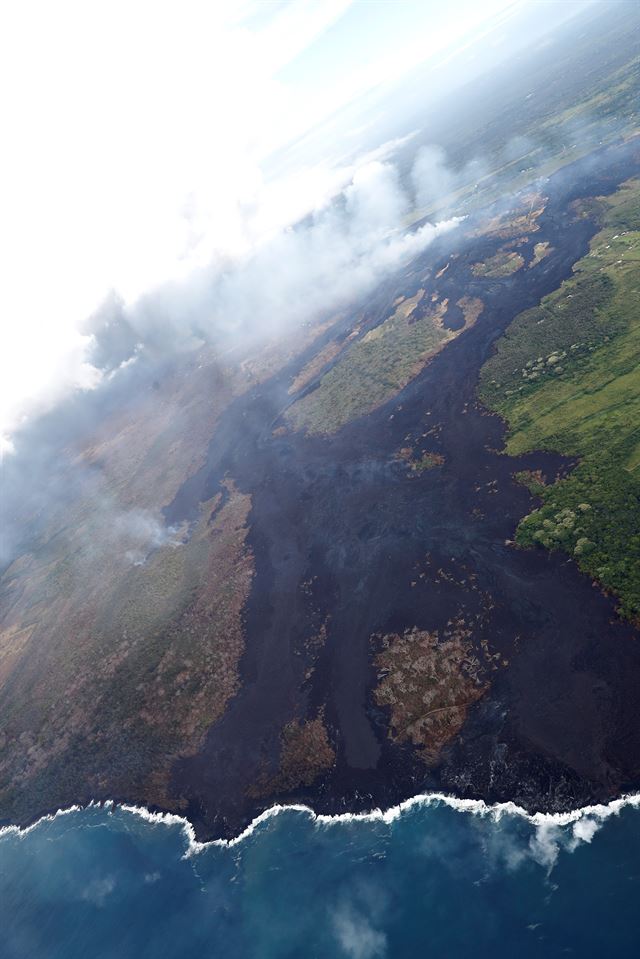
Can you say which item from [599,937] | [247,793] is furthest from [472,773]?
[247,793]

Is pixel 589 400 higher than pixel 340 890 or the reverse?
the reverse

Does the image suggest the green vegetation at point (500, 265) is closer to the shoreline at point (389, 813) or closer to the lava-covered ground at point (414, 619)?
the lava-covered ground at point (414, 619)

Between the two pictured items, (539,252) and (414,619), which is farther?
(539,252)

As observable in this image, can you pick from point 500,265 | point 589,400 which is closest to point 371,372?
point 500,265

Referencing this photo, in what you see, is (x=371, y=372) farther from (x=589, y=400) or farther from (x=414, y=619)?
(x=414, y=619)

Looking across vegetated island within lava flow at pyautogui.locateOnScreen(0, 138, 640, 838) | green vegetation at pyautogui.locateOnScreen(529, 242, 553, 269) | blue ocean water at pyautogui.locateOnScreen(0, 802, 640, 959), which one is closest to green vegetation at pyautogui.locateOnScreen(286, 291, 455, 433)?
vegetated island within lava flow at pyautogui.locateOnScreen(0, 138, 640, 838)

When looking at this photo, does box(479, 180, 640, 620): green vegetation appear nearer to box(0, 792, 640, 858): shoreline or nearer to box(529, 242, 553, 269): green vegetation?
box(529, 242, 553, 269): green vegetation
